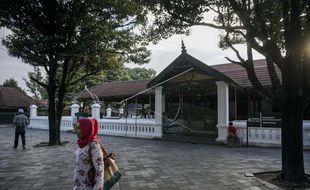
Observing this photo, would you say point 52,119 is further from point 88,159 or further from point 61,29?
point 88,159

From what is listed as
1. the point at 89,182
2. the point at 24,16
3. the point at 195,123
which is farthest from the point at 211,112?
the point at 89,182

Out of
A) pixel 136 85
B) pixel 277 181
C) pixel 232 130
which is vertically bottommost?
pixel 277 181

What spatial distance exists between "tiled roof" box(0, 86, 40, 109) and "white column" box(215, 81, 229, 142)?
30184mm

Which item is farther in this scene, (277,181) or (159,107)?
(159,107)

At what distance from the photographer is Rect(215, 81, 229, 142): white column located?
16375mm

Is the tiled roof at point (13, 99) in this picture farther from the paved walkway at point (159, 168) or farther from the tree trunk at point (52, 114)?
the paved walkway at point (159, 168)

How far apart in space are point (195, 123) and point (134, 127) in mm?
4145

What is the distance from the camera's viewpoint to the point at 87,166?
425 centimetres

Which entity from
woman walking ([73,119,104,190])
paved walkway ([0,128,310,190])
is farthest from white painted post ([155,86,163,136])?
woman walking ([73,119,104,190])

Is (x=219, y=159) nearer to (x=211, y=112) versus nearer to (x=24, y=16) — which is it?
(x=211, y=112)

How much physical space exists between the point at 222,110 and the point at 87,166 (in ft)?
42.5

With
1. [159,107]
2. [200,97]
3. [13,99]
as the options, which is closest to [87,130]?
[159,107]

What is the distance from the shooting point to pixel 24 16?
14.9 m

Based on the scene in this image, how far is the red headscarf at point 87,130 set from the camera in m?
4.12
